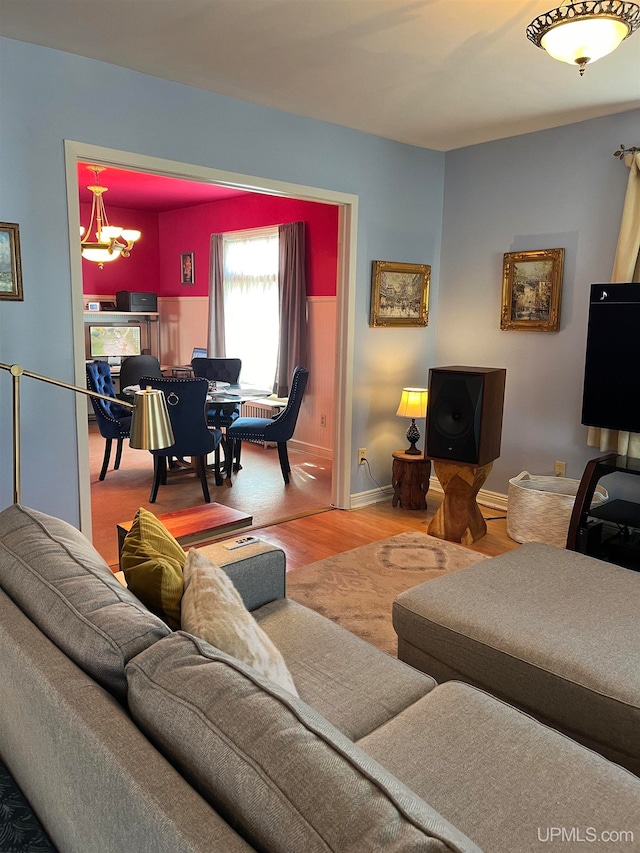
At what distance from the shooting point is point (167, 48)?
2791 millimetres

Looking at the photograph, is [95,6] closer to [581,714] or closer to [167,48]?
[167,48]

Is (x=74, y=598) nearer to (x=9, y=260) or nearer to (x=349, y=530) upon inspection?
(x=9, y=260)

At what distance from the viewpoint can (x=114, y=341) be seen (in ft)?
26.8

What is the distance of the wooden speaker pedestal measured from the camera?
3.82m

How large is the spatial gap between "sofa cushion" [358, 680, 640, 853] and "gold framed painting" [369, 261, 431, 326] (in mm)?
3257

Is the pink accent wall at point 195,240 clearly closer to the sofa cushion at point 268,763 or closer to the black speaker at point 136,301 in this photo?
the black speaker at point 136,301

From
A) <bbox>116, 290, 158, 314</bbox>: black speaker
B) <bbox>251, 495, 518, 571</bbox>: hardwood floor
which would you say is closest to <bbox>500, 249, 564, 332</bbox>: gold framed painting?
<bbox>251, 495, 518, 571</bbox>: hardwood floor

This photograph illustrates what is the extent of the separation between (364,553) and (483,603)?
1631mm

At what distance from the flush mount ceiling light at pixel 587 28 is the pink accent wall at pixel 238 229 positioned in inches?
144

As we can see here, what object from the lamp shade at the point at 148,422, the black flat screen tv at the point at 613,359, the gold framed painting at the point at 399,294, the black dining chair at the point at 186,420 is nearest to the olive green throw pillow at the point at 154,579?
the lamp shade at the point at 148,422

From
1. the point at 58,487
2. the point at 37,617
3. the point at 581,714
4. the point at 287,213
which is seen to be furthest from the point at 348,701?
the point at 287,213

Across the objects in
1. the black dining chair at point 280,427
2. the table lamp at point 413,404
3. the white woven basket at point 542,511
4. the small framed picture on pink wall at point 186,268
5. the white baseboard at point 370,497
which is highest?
the small framed picture on pink wall at point 186,268

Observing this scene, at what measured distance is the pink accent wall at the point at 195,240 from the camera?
585 cm

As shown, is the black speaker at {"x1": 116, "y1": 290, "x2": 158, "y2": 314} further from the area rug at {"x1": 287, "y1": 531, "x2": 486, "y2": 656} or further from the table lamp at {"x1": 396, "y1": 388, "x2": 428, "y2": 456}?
the area rug at {"x1": 287, "y1": 531, "x2": 486, "y2": 656}
